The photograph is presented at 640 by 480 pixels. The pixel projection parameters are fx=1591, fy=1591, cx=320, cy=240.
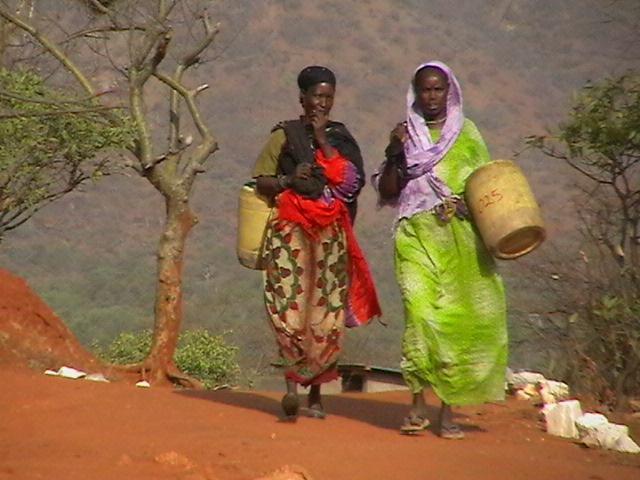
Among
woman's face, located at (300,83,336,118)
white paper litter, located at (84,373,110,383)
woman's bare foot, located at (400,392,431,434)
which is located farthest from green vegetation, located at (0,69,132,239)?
woman's bare foot, located at (400,392,431,434)

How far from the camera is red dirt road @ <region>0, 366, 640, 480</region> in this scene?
21.9ft

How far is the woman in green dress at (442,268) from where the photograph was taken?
317 inches

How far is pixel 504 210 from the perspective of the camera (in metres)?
7.86

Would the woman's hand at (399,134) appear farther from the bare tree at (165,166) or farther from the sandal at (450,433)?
the bare tree at (165,166)

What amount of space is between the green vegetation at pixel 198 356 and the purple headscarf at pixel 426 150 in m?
10.2

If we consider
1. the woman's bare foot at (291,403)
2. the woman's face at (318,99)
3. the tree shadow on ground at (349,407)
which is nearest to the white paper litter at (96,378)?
the tree shadow on ground at (349,407)

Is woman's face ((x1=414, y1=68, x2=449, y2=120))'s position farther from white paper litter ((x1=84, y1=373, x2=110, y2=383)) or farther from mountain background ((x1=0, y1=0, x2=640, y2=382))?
mountain background ((x1=0, y1=0, x2=640, y2=382))

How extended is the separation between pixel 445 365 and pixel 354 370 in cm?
766

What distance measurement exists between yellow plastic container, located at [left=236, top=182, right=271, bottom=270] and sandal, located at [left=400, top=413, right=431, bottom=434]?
122cm

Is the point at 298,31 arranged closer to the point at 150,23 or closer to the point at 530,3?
the point at 530,3

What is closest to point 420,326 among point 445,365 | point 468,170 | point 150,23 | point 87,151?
point 445,365

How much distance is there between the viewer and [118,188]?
4466 cm

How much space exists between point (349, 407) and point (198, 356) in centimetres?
963

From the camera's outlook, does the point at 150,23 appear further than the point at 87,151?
Yes
